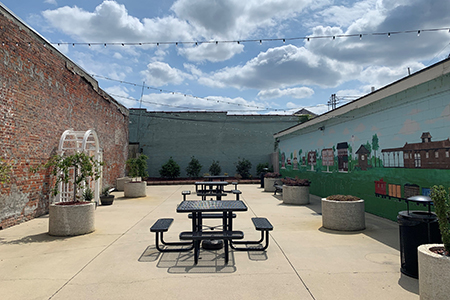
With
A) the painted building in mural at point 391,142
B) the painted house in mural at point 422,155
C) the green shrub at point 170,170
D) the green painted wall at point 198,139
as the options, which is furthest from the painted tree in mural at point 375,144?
the green shrub at point 170,170

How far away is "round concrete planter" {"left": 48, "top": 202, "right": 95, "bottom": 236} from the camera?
265 inches

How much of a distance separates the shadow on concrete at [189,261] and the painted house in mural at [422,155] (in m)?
4.80

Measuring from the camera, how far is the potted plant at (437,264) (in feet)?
9.54

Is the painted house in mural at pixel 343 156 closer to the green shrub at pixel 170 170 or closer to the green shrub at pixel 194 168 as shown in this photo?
the green shrub at pixel 194 168

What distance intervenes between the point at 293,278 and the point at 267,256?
38.8 inches

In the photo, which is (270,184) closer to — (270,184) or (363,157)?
(270,184)

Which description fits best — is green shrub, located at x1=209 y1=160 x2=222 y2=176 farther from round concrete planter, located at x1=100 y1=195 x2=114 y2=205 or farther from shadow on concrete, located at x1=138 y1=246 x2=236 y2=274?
shadow on concrete, located at x1=138 y1=246 x2=236 y2=274

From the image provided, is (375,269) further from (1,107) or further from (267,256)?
(1,107)

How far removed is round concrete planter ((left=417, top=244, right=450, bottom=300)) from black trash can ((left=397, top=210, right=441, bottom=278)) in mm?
1065

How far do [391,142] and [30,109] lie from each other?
32.9 feet

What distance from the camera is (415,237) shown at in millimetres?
4203

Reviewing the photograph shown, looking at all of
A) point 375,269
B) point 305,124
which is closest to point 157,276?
point 375,269

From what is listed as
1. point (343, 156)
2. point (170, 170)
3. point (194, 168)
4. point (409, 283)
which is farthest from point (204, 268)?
point (194, 168)

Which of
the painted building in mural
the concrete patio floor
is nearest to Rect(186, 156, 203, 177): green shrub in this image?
the painted building in mural
